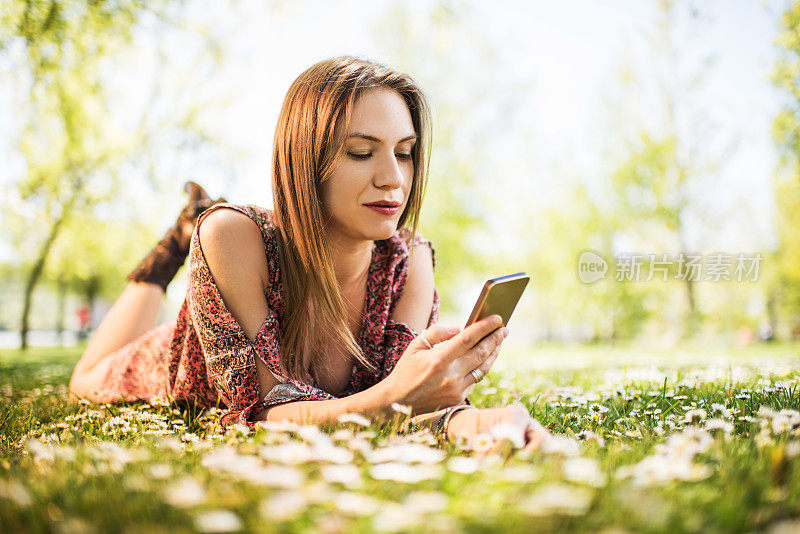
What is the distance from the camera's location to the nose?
279 centimetres

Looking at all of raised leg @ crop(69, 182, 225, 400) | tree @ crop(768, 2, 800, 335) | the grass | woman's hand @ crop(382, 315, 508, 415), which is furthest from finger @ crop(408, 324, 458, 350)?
tree @ crop(768, 2, 800, 335)

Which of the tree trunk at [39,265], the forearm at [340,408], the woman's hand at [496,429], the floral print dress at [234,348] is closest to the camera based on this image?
the woman's hand at [496,429]

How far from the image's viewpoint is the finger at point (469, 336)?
2328mm

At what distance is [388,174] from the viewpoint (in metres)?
2.79

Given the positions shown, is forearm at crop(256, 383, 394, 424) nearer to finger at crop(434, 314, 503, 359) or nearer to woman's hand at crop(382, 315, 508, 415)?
woman's hand at crop(382, 315, 508, 415)

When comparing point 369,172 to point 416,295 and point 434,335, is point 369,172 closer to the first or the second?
point 434,335

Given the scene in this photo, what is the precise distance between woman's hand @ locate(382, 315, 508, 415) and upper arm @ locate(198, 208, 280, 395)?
27.3 inches

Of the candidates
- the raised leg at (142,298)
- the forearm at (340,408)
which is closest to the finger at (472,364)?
the forearm at (340,408)

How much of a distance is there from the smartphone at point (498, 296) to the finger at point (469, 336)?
0.04 m

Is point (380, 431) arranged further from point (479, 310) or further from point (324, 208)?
point (324, 208)

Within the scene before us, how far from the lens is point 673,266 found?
68.1 ft

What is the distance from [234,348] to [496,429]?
4.43ft

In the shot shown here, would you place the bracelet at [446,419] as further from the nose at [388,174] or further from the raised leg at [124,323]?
Answer: the raised leg at [124,323]

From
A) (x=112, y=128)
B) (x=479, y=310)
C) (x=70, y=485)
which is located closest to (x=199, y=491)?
(x=70, y=485)
